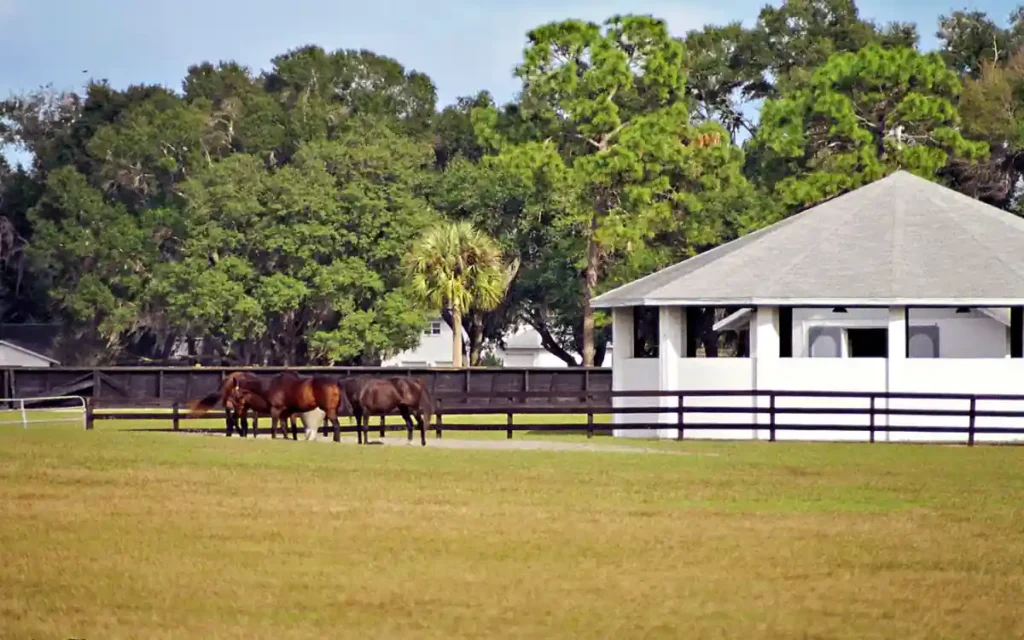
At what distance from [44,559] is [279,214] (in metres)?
67.4

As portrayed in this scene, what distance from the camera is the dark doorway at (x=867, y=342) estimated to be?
43500mm

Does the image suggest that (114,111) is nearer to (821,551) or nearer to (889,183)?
(889,183)

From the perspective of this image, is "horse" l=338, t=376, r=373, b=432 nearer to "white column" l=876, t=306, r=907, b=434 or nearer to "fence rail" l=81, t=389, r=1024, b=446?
"fence rail" l=81, t=389, r=1024, b=446

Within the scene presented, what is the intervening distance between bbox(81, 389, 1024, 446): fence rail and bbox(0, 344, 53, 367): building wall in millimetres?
47151

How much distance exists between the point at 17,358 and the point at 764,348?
55486 millimetres

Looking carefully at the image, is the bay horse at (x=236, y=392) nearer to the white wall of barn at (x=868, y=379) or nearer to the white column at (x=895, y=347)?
the white wall of barn at (x=868, y=379)

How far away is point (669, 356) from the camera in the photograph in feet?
144

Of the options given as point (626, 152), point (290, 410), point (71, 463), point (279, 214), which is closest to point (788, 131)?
point (626, 152)

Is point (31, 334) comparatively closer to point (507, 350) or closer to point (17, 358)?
point (17, 358)

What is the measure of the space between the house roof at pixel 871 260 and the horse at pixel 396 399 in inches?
299

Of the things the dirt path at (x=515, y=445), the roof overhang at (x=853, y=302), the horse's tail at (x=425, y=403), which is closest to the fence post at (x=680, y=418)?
the dirt path at (x=515, y=445)

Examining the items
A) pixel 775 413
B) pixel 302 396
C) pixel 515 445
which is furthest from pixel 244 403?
pixel 775 413

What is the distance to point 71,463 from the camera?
31078 millimetres

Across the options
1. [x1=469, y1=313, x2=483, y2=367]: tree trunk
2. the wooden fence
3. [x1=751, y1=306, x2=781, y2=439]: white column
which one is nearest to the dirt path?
[x1=751, y1=306, x2=781, y2=439]: white column
